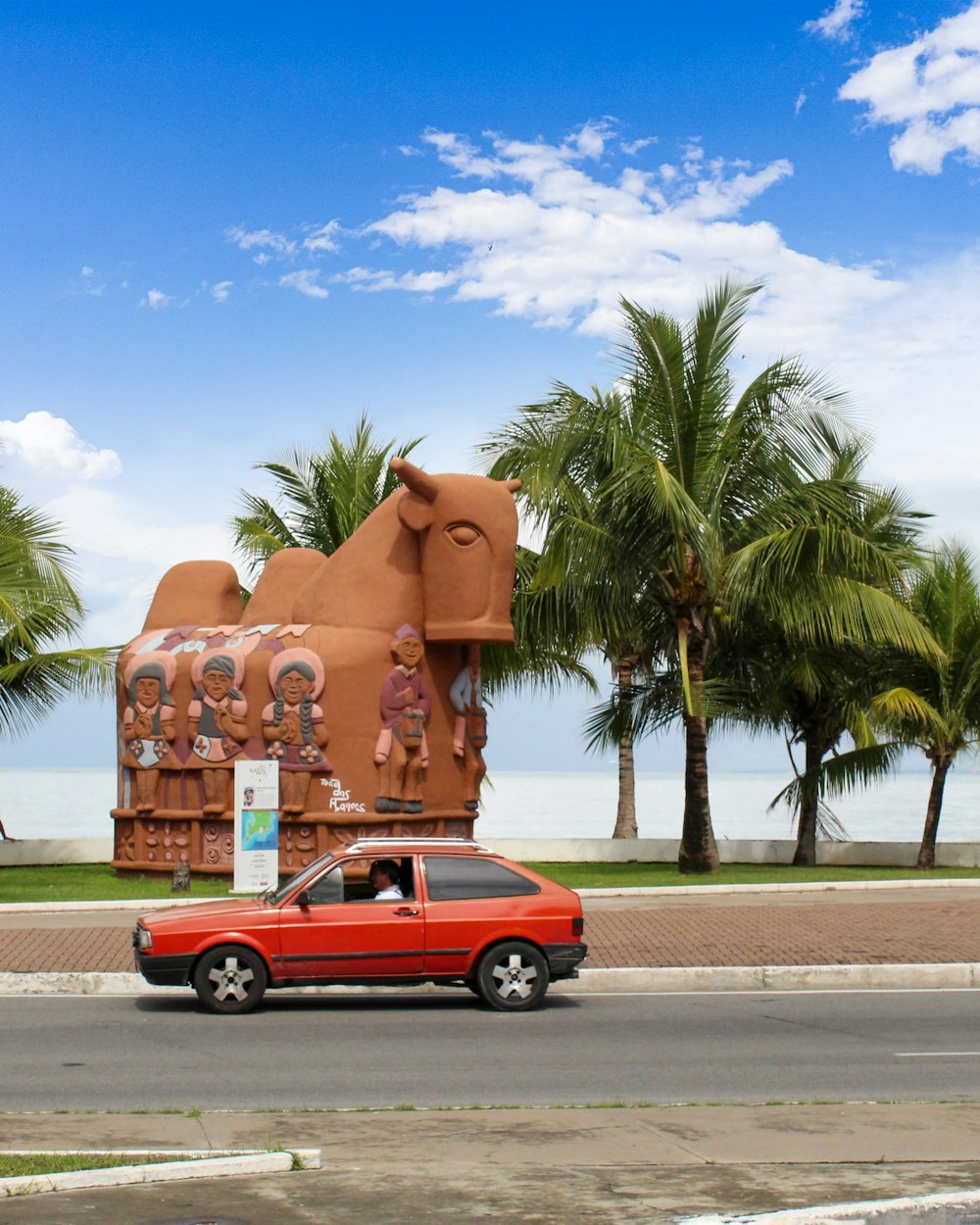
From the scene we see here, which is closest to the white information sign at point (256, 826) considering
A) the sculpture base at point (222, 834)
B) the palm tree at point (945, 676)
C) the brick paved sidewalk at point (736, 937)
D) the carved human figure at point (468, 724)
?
the sculpture base at point (222, 834)

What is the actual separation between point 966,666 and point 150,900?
1596 centimetres

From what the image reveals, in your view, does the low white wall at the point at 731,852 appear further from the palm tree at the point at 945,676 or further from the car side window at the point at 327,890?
the car side window at the point at 327,890

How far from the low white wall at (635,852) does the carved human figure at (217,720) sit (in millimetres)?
7744

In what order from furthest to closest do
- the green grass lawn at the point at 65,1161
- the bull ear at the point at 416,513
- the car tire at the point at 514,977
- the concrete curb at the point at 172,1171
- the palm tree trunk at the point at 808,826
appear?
the palm tree trunk at the point at 808,826
the bull ear at the point at 416,513
the car tire at the point at 514,977
the green grass lawn at the point at 65,1161
the concrete curb at the point at 172,1171

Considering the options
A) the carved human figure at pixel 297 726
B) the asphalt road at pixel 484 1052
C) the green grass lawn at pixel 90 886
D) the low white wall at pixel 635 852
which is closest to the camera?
the asphalt road at pixel 484 1052

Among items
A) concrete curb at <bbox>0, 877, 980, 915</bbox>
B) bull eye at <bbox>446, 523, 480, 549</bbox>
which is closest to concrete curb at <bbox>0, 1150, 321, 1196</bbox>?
concrete curb at <bbox>0, 877, 980, 915</bbox>

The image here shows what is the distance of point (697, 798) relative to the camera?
84.1 feet

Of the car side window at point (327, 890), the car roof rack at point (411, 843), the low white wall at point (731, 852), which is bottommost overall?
the low white wall at point (731, 852)

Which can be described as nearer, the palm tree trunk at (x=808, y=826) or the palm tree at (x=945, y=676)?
the palm tree at (x=945, y=676)

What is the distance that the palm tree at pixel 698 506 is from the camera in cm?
2445

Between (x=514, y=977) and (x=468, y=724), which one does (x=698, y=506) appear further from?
(x=514, y=977)

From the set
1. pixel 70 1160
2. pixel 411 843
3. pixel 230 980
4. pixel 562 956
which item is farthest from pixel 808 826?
pixel 70 1160

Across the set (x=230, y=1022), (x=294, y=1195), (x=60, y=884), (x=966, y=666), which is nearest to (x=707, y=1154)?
(x=294, y=1195)

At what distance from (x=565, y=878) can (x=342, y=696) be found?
467 cm
